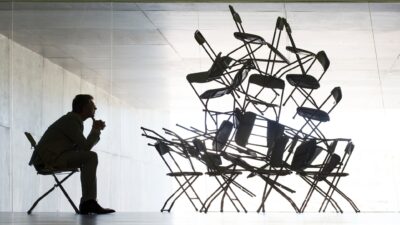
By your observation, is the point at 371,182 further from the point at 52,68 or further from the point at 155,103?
the point at 52,68

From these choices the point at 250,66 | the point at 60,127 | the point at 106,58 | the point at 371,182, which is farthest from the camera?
the point at 106,58

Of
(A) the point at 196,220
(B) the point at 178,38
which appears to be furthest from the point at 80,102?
(B) the point at 178,38

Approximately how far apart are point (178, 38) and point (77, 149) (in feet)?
10.1

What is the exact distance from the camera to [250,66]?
17.1 feet

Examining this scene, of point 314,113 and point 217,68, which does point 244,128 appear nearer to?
point 217,68

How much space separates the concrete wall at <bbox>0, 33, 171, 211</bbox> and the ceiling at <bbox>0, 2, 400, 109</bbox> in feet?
0.64

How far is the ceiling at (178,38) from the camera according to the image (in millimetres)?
7406

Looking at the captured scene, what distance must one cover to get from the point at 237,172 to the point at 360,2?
2884 millimetres

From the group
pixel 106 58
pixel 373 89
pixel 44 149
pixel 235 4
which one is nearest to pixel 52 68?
pixel 106 58

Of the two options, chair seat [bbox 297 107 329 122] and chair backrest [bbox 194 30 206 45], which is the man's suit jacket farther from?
chair seat [bbox 297 107 329 122]

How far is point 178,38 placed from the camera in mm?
7793

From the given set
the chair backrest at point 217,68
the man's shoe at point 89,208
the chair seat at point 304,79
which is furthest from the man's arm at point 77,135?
the chair seat at point 304,79

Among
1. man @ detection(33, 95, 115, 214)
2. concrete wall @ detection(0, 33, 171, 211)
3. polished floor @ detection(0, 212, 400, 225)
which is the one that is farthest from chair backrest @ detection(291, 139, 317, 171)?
concrete wall @ detection(0, 33, 171, 211)

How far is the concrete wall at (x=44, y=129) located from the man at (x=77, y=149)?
7.80ft
